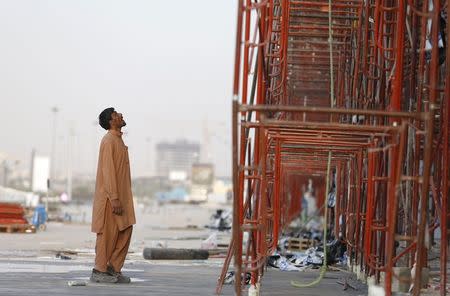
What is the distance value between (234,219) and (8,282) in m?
4.05

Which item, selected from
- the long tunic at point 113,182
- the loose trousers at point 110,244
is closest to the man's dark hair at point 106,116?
the long tunic at point 113,182

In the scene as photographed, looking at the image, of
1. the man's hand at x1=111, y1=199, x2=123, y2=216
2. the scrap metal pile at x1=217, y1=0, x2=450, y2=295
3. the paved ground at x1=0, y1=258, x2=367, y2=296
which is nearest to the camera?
the scrap metal pile at x1=217, y1=0, x2=450, y2=295

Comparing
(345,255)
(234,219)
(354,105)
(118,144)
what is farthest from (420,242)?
(345,255)

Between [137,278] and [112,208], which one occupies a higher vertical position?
[112,208]

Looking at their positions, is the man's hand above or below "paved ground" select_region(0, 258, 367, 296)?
above

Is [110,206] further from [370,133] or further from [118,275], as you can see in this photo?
[370,133]

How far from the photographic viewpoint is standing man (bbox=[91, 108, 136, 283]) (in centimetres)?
1313

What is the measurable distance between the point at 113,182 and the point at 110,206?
0.99ft

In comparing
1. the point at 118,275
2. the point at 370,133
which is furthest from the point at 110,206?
the point at 370,133

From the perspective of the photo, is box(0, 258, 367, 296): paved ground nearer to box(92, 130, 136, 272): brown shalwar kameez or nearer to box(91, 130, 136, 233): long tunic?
box(92, 130, 136, 272): brown shalwar kameez

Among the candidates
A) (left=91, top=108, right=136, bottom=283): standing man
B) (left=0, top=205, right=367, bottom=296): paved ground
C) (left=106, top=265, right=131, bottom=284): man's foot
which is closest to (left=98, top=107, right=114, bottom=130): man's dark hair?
(left=91, top=108, right=136, bottom=283): standing man

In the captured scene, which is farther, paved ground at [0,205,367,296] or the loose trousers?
the loose trousers

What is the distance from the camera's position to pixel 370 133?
10828mm

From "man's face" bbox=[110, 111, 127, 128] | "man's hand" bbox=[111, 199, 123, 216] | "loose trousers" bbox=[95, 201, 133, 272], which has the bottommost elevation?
"loose trousers" bbox=[95, 201, 133, 272]
